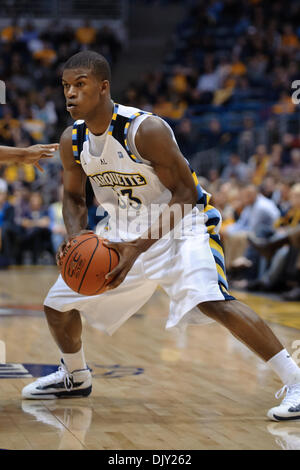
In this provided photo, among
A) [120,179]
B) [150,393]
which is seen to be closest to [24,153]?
[120,179]

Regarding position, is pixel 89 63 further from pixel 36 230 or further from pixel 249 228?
pixel 36 230

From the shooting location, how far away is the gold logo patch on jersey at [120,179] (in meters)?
3.37

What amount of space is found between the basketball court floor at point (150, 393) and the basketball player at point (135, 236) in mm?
242

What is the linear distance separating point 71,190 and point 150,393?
3.68ft

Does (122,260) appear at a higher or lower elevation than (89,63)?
lower

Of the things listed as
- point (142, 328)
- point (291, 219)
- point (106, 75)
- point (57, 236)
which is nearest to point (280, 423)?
point (106, 75)

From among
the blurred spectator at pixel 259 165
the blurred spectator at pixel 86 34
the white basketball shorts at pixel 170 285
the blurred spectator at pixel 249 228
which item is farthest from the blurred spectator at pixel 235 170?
the white basketball shorts at pixel 170 285

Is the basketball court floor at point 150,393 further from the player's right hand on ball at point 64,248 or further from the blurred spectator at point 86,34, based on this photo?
the blurred spectator at point 86,34

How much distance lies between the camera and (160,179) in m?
3.30

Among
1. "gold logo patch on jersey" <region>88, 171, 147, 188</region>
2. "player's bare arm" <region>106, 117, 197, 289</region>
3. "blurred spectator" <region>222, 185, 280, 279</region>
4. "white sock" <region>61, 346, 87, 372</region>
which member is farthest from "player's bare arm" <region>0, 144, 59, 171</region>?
"blurred spectator" <region>222, 185, 280, 279</region>

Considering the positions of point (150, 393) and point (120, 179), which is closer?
point (120, 179)

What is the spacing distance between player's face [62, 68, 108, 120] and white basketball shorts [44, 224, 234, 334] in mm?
717

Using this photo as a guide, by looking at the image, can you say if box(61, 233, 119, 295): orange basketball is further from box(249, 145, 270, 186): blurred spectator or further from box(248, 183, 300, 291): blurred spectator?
box(249, 145, 270, 186): blurred spectator
